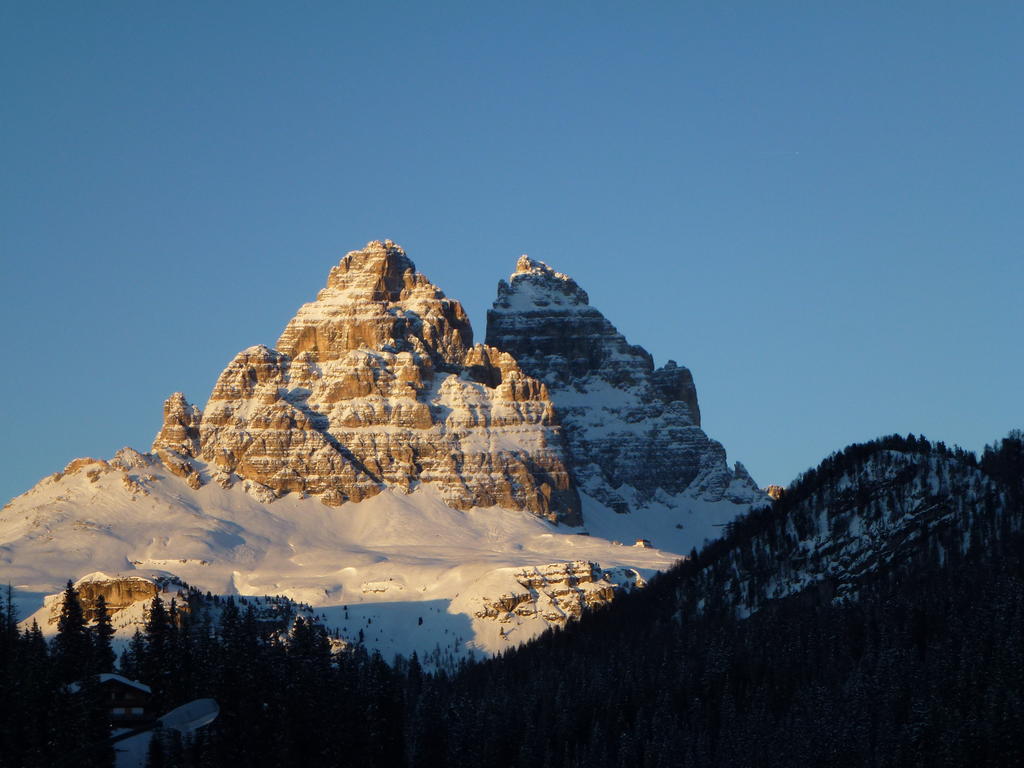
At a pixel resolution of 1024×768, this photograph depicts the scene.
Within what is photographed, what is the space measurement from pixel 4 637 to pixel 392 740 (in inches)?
1146

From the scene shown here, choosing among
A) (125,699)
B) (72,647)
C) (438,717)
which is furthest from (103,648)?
(438,717)

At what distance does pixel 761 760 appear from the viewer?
589 ft

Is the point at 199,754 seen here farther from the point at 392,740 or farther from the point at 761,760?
the point at 761,760

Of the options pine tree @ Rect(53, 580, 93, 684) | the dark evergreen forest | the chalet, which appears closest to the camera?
the dark evergreen forest

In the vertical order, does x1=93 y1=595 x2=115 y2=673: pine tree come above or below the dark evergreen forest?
above

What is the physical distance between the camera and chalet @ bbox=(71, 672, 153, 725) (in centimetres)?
16262

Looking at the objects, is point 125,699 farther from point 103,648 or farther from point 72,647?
point 103,648

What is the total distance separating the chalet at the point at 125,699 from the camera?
162625 millimetres

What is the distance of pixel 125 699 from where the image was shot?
16562 centimetres

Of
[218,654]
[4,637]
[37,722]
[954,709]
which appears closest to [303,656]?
[218,654]

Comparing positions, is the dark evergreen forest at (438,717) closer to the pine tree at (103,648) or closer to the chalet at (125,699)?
the pine tree at (103,648)

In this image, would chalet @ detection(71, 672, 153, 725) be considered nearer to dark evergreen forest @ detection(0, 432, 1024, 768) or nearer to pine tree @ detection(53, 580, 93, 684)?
pine tree @ detection(53, 580, 93, 684)

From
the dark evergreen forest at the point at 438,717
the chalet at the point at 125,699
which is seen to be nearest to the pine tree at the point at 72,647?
the dark evergreen forest at the point at 438,717

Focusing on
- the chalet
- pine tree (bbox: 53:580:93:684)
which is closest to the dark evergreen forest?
pine tree (bbox: 53:580:93:684)
